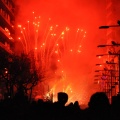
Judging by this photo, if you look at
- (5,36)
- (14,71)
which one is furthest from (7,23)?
(14,71)

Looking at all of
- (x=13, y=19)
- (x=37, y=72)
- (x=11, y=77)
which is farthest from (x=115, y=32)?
(x=11, y=77)

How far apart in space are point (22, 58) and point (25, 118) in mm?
39840

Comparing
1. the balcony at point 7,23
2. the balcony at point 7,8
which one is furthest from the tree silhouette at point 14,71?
the balcony at point 7,8

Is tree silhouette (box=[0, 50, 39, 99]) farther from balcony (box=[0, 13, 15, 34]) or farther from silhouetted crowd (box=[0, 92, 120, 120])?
silhouetted crowd (box=[0, 92, 120, 120])

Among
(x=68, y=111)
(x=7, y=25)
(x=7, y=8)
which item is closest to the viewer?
(x=68, y=111)

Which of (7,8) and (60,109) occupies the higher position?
(7,8)

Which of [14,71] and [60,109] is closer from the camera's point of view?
[60,109]

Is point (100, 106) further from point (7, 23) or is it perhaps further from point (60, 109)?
point (7, 23)

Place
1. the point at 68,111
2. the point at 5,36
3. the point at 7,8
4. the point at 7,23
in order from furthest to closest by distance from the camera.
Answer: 1. the point at 7,23
2. the point at 7,8
3. the point at 5,36
4. the point at 68,111

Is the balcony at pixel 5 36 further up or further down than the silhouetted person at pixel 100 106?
further up

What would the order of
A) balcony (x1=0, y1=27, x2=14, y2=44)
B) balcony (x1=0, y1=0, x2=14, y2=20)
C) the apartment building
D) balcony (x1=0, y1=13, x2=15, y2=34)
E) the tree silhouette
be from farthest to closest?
balcony (x1=0, y1=0, x2=14, y2=20) < balcony (x1=0, y1=13, x2=15, y2=34) < the apartment building < balcony (x1=0, y1=27, x2=14, y2=44) < the tree silhouette

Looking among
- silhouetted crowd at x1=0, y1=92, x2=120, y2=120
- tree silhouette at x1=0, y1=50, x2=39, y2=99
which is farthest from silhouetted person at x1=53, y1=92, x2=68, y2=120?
tree silhouette at x1=0, y1=50, x2=39, y2=99

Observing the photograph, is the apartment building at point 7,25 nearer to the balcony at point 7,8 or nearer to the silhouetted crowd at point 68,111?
the balcony at point 7,8

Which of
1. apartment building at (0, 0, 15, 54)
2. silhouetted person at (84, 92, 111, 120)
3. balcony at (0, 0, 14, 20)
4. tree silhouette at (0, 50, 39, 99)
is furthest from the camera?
balcony at (0, 0, 14, 20)
